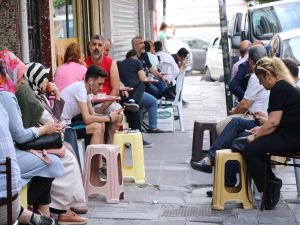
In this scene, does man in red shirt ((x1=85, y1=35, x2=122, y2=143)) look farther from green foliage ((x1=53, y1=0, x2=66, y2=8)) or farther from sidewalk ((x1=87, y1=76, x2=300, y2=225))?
green foliage ((x1=53, y1=0, x2=66, y2=8))

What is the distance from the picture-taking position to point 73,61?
395 inches

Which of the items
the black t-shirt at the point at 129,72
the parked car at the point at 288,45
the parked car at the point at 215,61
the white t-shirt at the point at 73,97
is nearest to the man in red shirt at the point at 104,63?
the black t-shirt at the point at 129,72

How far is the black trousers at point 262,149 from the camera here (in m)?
7.50

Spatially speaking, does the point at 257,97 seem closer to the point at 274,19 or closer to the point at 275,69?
the point at 275,69

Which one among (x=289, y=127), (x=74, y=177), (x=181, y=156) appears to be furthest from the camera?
(x=181, y=156)

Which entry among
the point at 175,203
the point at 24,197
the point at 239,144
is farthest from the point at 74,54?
the point at 24,197

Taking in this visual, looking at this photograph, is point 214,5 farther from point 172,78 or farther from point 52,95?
point 52,95

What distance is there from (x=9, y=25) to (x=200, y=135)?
9.00 ft

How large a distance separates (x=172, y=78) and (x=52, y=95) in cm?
840

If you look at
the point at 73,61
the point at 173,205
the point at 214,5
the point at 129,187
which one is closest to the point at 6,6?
the point at 73,61

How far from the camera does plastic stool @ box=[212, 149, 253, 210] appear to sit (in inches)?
307

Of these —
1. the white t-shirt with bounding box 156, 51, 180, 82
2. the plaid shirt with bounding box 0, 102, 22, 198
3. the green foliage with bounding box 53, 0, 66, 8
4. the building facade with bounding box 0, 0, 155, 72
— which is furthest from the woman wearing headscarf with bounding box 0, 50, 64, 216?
the white t-shirt with bounding box 156, 51, 180, 82

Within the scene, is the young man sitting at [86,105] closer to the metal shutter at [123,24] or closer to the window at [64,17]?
the window at [64,17]

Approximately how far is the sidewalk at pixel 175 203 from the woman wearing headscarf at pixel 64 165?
0.88 ft
